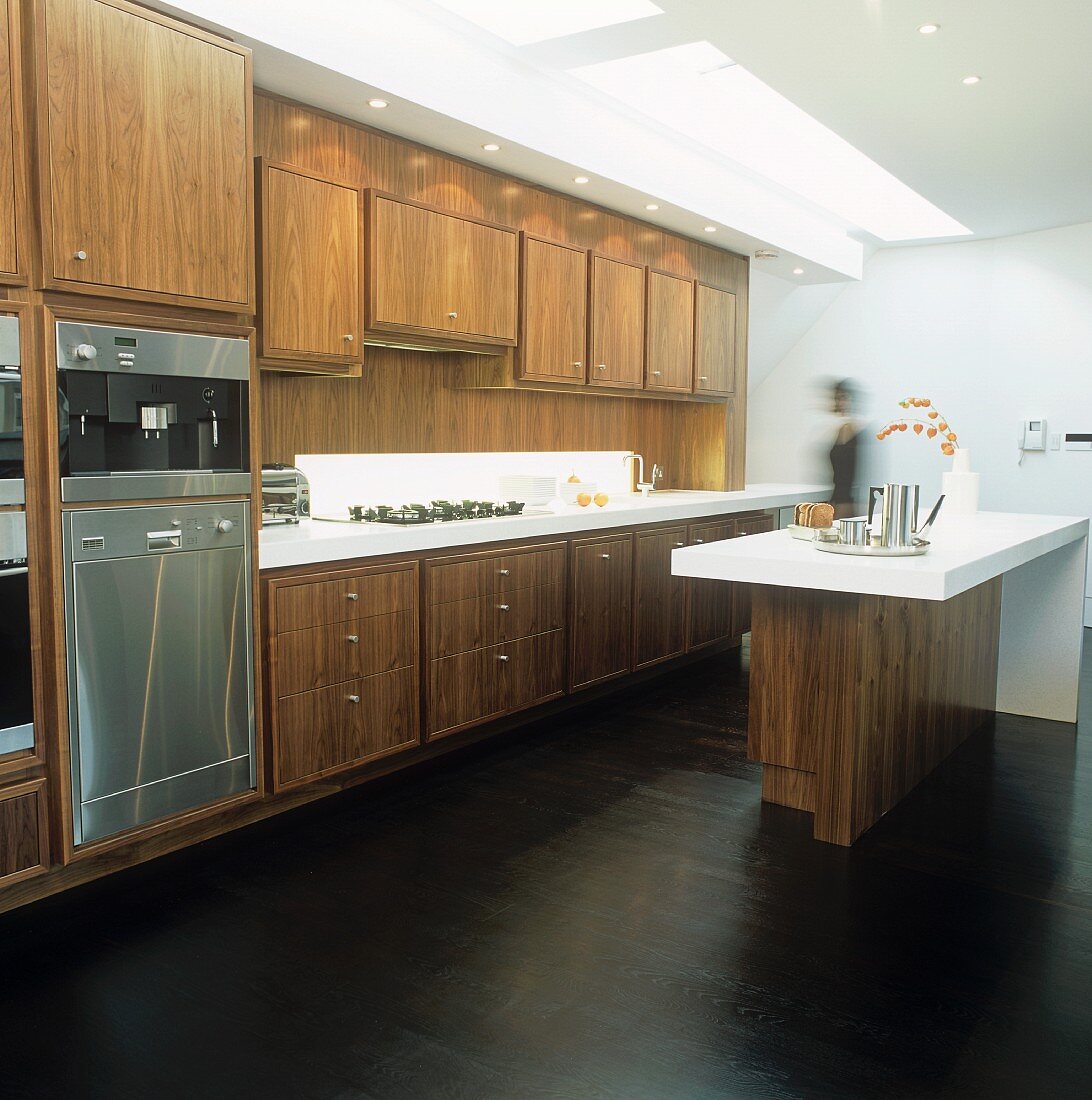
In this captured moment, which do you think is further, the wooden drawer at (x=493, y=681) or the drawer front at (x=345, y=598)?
the wooden drawer at (x=493, y=681)

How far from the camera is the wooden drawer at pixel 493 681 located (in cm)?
409

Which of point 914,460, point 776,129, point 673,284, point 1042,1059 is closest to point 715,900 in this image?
point 1042,1059

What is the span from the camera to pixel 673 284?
5973 mm

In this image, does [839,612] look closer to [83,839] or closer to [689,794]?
[689,794]

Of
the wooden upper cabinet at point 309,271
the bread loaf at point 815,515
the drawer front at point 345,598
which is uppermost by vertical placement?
the wooden upper cabinet at point 309,271

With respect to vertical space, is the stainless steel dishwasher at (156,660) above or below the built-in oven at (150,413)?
below

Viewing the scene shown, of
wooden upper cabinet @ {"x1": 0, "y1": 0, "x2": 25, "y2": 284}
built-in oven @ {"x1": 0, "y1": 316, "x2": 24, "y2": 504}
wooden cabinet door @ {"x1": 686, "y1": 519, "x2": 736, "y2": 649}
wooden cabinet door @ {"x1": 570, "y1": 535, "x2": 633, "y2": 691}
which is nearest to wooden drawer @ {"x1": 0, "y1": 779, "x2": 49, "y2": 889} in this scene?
built-in oven @ {"x1": 0, "y1": 316, "x2": 24, "y2": 504}

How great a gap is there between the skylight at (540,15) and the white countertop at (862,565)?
6.73ft

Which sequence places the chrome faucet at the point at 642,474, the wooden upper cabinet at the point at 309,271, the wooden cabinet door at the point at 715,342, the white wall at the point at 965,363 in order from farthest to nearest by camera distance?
the white wall at the point at 965,363 < the chrome faucet at the point at 642,474 < the wooden cabinet door at the point at 715,342 < the wooden upper cabinet at the point at 309,271

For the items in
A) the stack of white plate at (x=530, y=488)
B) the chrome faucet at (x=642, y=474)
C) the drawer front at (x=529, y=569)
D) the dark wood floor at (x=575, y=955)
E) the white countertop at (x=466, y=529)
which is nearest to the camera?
the dark wood floor at (x=575, y=955)

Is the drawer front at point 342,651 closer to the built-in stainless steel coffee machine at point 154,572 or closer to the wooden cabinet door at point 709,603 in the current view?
the built-in stainless steel coffee machine at point 154,572

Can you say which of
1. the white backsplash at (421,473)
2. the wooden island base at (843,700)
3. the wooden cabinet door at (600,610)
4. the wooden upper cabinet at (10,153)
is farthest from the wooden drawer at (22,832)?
the wooden cabinet door at (600,610)

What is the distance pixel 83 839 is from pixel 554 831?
57.2 inches

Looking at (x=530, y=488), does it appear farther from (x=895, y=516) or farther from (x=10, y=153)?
(x=10, y=153)
